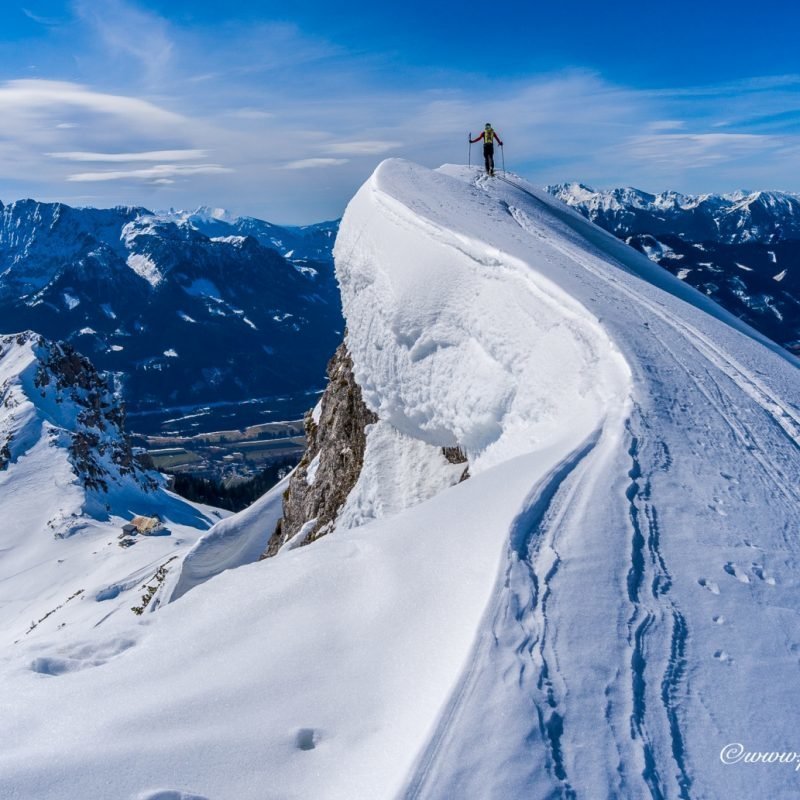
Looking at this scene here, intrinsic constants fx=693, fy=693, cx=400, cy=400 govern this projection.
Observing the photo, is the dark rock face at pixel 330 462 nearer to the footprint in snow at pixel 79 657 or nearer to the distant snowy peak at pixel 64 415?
the footprint in snow at pixel 79 657

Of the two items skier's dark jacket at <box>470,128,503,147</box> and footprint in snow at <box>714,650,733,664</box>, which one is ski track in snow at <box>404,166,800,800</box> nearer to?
footprint in snow at <box>714,650,733,664</box>

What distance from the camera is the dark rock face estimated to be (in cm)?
1944

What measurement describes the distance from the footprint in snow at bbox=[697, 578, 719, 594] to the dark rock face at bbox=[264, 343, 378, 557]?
41.4ft

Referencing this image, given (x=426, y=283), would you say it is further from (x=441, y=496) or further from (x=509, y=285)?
(x=441, y=496)

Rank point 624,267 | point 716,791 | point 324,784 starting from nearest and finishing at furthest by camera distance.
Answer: point 716,791 → point 324,784 → point 624,267

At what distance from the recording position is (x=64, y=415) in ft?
236

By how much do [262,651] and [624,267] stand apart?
1626 cm

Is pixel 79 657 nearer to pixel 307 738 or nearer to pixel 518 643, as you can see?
pixel 307 738

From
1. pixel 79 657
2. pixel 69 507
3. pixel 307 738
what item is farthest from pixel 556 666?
pixel 69 507

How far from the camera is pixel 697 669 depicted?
18.0ft

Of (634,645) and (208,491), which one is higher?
(634,645)

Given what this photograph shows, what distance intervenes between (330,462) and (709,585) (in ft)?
52.5

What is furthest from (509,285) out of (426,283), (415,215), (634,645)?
(634,645)

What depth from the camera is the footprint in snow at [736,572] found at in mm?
6312
